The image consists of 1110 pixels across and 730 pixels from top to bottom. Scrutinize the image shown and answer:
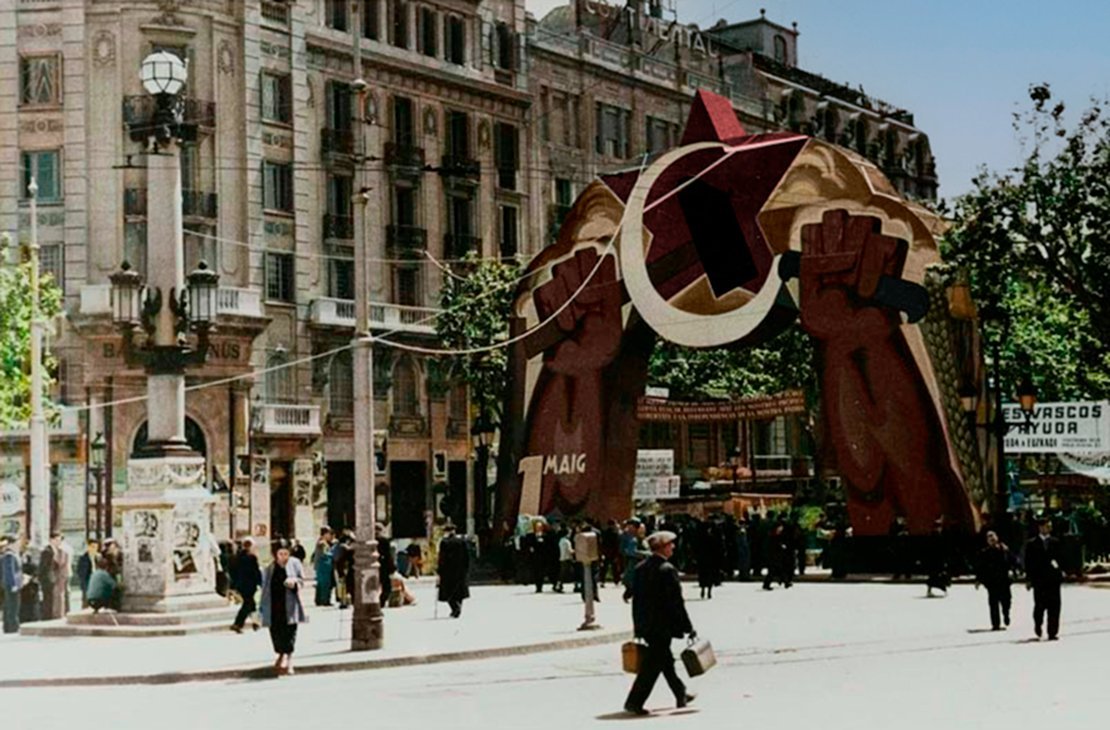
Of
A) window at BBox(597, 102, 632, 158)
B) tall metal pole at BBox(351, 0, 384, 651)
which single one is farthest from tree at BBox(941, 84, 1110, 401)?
window at BBox(597, 102, 632, 158)

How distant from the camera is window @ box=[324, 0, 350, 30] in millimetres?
58438

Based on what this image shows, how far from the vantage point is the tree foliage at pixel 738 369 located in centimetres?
5844

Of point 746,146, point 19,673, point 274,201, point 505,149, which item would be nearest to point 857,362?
point 746,146

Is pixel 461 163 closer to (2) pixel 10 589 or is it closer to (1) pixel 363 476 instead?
(2) pixel 10 589

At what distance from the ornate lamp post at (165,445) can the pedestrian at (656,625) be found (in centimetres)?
1353

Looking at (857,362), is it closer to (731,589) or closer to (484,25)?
(731,589)

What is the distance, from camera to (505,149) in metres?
65.1

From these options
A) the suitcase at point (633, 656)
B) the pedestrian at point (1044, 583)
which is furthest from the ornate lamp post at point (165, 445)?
the suitcase at point (633, 656)

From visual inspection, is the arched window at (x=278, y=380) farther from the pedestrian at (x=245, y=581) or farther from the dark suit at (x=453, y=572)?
the pedestrian at (x=245, y=581)

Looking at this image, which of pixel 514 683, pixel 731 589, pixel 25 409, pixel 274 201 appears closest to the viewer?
pixel 514 683

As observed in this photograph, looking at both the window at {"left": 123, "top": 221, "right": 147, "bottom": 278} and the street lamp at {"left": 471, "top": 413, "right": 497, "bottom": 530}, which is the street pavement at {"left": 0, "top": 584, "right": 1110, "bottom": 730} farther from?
the window at {"left": 123, "top": 221, "right": 147, "bottom": 278}

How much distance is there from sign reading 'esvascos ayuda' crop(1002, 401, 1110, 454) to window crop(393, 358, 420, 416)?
2591cm

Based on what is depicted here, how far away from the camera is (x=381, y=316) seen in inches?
2346

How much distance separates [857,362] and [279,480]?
2346 centimetres
